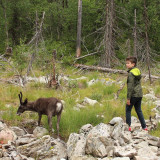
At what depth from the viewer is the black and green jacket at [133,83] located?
19.6ft

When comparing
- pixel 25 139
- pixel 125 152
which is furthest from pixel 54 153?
pixel 125 152

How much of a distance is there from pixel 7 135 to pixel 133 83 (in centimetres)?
356

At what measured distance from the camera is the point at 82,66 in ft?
56.8

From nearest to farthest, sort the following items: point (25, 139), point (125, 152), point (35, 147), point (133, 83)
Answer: point (125, 152), point (35, 147), point (25, 139), point (133, 83)

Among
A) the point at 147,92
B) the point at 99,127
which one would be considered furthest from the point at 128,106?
the point at 147,92

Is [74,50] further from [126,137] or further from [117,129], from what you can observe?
[126,137]

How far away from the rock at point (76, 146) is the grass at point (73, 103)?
921 millimetres

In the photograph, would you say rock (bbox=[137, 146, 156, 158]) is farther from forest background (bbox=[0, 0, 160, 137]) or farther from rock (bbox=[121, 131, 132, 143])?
forest background (bbox=[0, 0, 160, 137])

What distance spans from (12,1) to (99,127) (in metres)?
19.9

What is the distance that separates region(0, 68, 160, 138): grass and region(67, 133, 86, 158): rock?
0.92 metres

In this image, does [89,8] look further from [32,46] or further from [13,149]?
[13,149]

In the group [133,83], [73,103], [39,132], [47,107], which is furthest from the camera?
[73,103]

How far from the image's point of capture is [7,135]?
5.61m

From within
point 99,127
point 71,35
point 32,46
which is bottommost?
point 99,127
